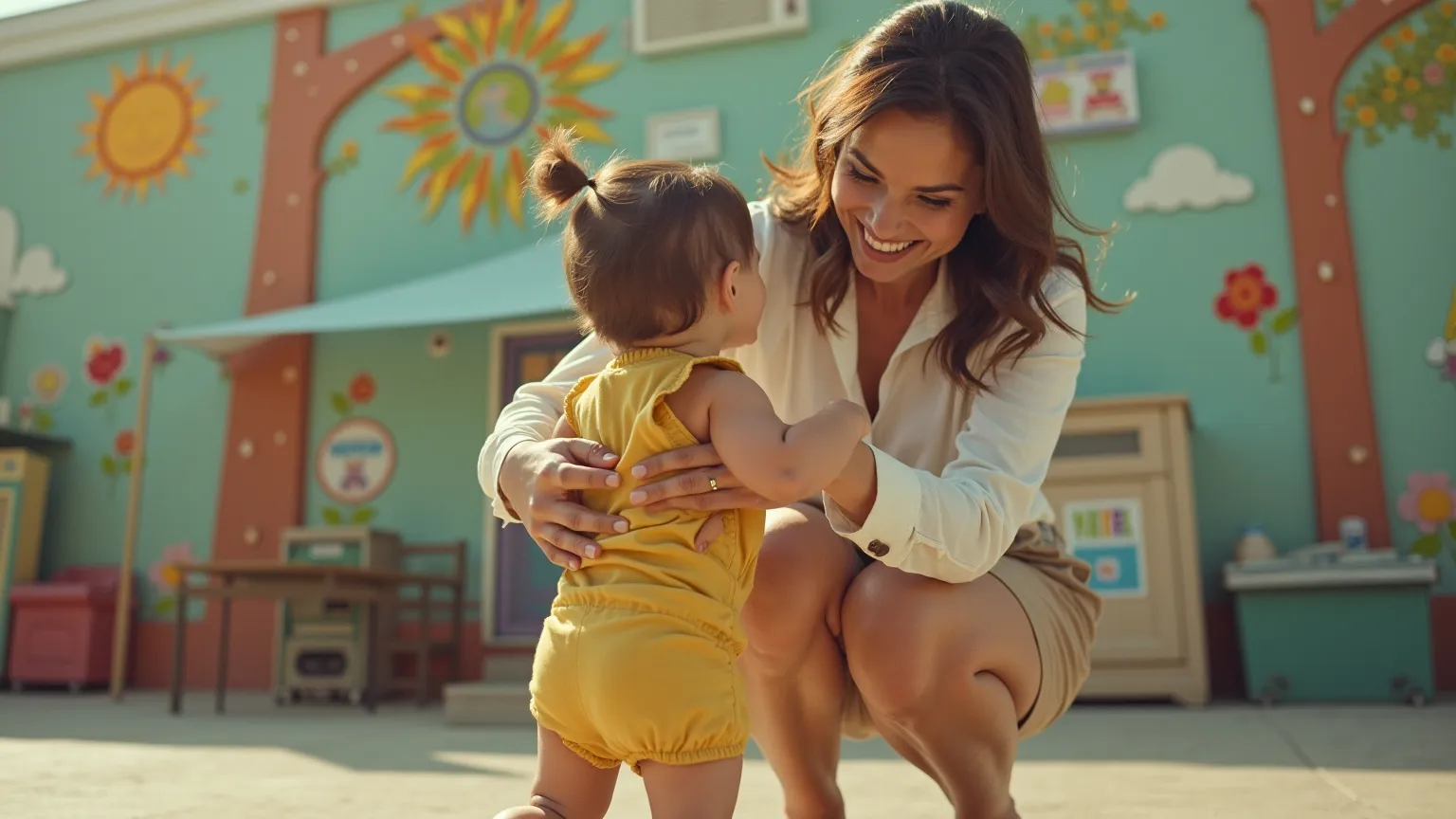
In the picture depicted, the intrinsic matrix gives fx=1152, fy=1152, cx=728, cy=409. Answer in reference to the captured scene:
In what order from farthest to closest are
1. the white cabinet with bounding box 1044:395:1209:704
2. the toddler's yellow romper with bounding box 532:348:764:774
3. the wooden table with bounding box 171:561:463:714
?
1. the wooden table with bounding box 171:561:463:714
2. the white cabinet with bounding box 1044:395:1209:704
3. the toddler's yellow romper with bounding box 532:348:764:774

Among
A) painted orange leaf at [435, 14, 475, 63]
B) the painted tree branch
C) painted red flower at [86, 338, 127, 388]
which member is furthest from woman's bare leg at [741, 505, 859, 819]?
painted red flower at [86, 338, 127, 388]

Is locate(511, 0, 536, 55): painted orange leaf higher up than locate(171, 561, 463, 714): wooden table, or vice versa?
locate(511, 0, 536, 55): painted orange leaf

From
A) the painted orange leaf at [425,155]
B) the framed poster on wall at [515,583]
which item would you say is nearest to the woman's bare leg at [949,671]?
the framed poster on wall at [515,583]

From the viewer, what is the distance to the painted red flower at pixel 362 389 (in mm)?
4465

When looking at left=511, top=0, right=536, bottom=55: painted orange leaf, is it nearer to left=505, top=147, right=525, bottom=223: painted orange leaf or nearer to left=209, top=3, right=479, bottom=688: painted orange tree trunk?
left=209, top=3, right=479, bottom=688: painted orange tree trunk

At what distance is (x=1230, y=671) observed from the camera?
11.5 feet

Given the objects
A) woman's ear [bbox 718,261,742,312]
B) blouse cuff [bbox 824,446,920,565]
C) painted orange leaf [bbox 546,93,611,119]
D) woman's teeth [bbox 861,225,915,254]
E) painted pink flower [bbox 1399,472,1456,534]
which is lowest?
blouse cuff [bbox 824,446,920,565]

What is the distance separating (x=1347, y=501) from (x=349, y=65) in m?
4.04

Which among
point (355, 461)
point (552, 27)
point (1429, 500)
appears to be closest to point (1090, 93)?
point (1429, 500)

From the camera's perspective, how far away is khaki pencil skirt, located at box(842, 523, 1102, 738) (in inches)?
48.3

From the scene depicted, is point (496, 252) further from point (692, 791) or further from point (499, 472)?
point (692, 791)

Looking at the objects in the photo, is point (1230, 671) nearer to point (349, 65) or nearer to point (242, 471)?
point (242, 471)

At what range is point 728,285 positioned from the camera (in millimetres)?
1029

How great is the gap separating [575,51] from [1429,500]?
3343 millimetres
